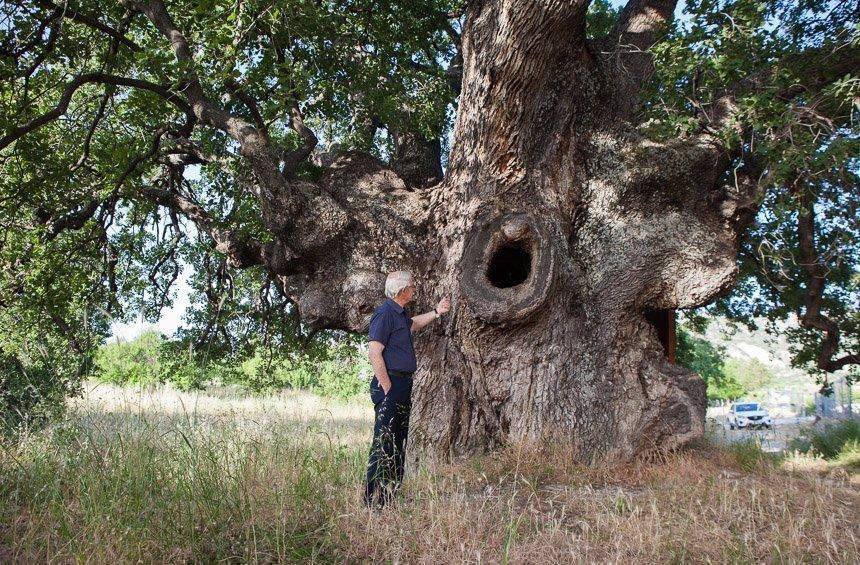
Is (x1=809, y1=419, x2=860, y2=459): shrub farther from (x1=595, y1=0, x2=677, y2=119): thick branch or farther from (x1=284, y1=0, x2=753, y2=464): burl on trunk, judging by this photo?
(x1=595, y1=0, x2=677, y2=119): thick branch

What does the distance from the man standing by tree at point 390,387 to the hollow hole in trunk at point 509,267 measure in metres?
2.40

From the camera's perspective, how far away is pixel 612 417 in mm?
6773

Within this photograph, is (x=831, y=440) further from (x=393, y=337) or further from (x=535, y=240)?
(x=393, y=337)

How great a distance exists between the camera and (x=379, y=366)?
4848 millimetres

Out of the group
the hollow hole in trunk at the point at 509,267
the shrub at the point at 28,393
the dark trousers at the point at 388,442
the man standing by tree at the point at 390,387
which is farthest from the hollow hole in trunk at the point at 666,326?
the shrub at the point at 28,393

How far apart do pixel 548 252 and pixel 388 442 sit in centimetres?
289

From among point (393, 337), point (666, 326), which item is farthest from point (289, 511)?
point (666, 326)

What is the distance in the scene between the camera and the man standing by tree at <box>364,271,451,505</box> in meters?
4.55

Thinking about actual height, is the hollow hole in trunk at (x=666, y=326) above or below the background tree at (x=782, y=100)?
below

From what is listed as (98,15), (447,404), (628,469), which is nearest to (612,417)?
(628,469)

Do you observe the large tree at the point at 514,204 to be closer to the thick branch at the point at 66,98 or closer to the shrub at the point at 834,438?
the thick branch at the point at 66,98

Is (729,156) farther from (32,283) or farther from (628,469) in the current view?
(32,283)

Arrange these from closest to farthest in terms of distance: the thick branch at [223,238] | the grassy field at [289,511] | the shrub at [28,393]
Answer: the grassy field at [289,511], the shrub at [28,393], the thick branch at [223,238]

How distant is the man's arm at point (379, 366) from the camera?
4824 millimetres
